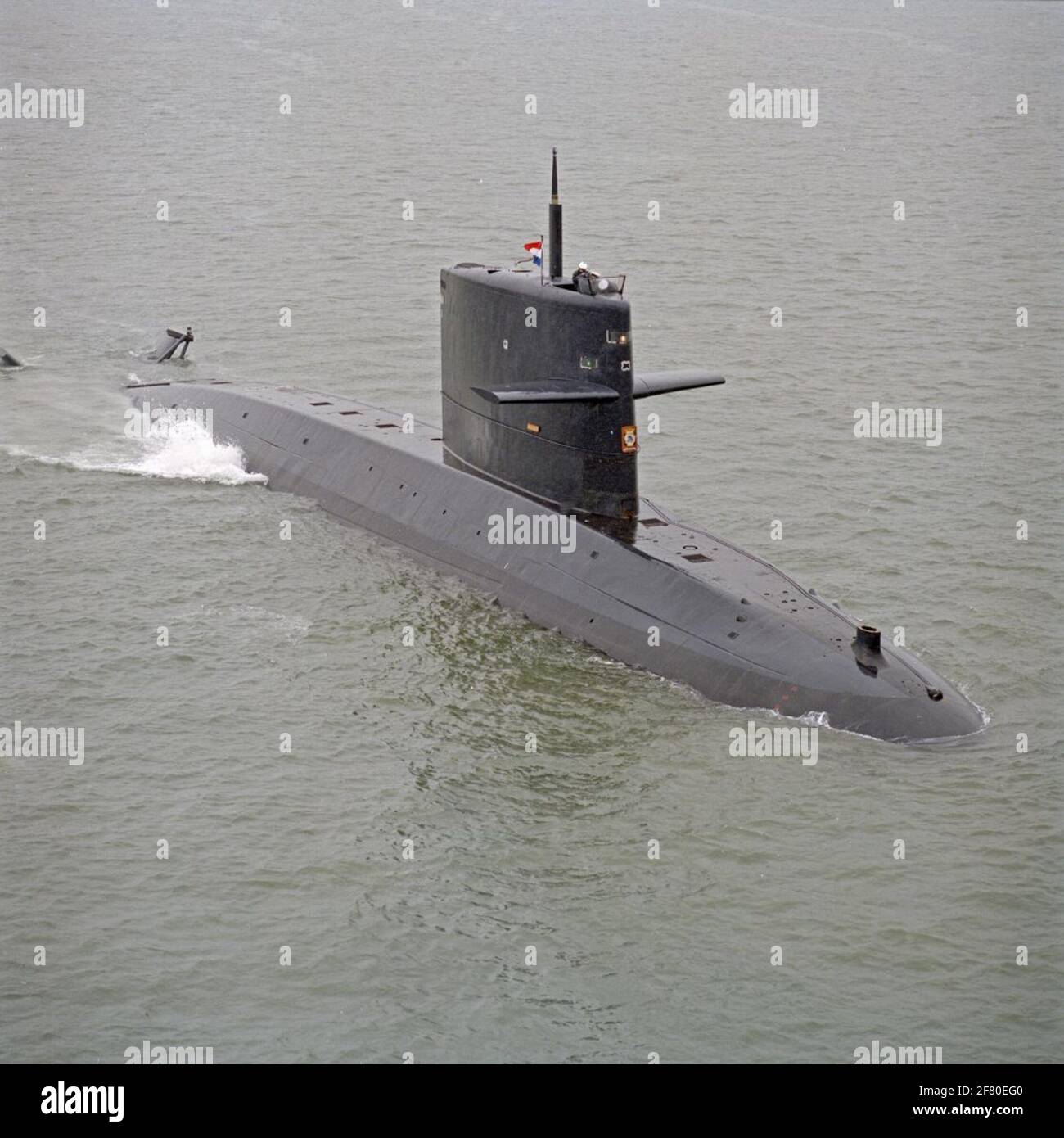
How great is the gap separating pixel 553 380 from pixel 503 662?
172 inches

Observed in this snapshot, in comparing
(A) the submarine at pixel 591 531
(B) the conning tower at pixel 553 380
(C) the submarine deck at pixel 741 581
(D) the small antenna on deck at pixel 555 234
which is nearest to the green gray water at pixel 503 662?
(A) the submarine at pixel 591 531

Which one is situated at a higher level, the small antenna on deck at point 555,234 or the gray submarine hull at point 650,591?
the small antenna on deck at point 555,234

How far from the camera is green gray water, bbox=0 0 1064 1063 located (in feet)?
59.4

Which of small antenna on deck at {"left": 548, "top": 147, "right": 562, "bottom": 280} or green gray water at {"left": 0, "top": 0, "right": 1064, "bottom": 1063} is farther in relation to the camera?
small antenna on deck at {"left": 548, "top": 147, "right": 562, "bottom": 280}

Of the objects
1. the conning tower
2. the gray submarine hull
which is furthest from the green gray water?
the conning tower

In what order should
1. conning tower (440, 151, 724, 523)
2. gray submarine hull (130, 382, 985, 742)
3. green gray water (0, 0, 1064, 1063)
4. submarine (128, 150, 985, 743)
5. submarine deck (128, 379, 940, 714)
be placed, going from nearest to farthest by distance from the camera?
green gray water (0, 0, 1064, 1063), gray submarine hull (130, 382, 985, 742), submarine (128, 150, 985, 743), submarine deck (128, 379, 940, 714), conning tower (440, 151, 724, 523)

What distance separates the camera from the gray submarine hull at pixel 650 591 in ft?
76.0

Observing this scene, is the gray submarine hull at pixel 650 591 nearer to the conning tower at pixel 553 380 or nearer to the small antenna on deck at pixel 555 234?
the conning tower at pixel 553 380

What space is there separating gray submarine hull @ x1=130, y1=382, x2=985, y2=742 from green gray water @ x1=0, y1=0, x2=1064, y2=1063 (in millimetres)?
447

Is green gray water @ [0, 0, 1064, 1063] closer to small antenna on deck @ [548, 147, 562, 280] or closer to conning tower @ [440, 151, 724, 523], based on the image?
conning tower @ [440, 151, 724, 523]

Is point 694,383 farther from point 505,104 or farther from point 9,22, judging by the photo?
point 9,22

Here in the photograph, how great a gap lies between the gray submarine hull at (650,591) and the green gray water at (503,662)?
447 millimetres

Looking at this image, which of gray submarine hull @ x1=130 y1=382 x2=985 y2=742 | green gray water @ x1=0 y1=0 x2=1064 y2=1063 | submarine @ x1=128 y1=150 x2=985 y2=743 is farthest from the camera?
submarine @ x1=128 y1=150 x2=985 y2=743
